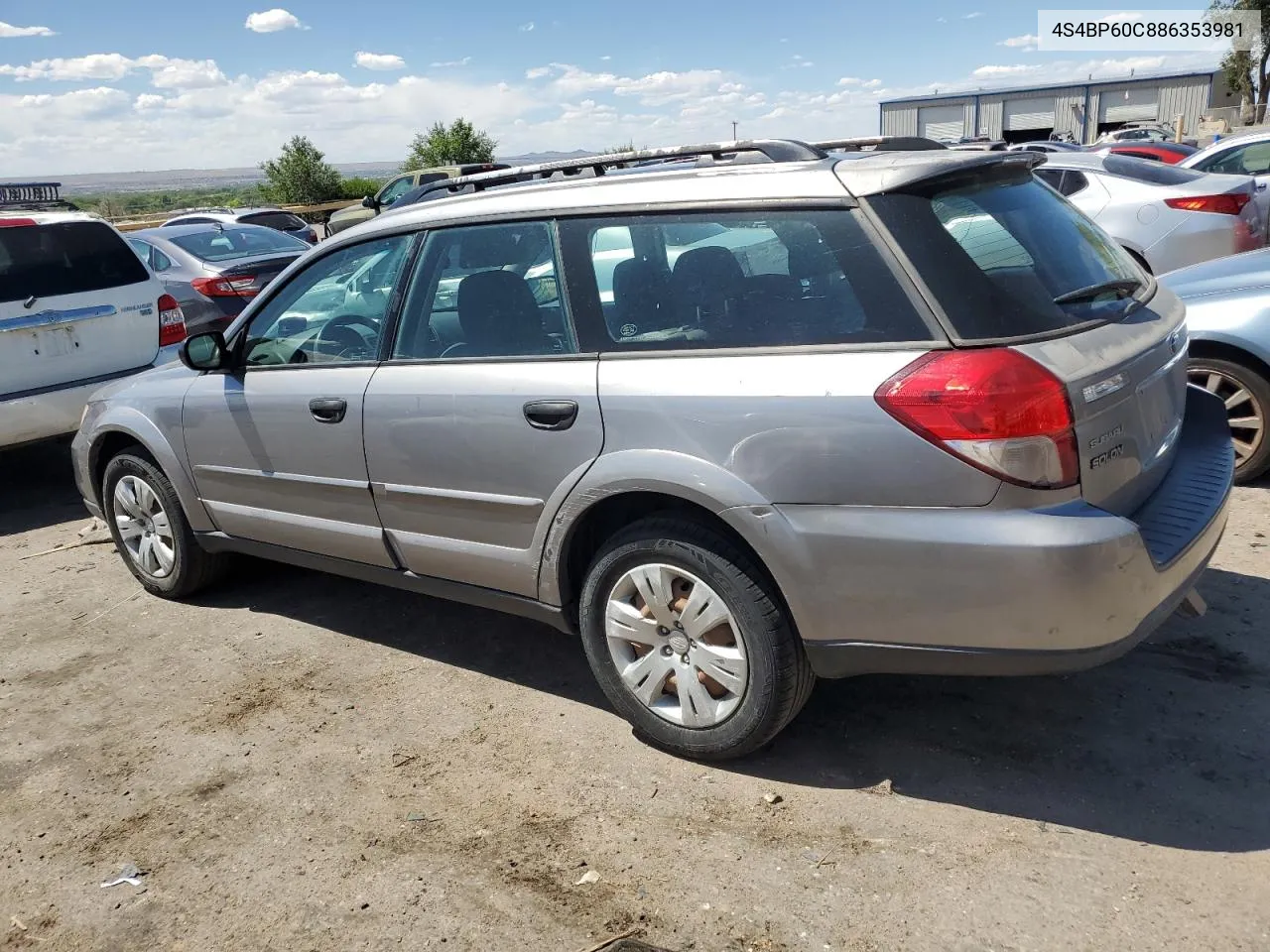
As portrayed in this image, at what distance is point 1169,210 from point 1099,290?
20.6 ft

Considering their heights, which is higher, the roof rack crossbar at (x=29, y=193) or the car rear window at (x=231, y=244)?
the roof rack crossbar at (x=29, y=193)

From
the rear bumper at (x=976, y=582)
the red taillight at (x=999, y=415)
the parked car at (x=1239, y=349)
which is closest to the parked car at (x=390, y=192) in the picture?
the parked car at (x=1239, y=349)

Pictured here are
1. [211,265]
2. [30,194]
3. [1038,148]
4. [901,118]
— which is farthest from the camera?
[901,118]

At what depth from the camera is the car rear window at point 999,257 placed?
2.81 m

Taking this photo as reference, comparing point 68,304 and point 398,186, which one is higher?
point 398,186

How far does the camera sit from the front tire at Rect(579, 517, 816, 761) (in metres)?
3.09

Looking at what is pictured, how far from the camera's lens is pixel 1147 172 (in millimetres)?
9102

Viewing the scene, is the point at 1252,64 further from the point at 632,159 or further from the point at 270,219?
the point at 632,159

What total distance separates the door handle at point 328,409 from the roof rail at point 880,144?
1.96 m

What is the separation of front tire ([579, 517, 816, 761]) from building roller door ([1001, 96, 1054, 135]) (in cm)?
8408

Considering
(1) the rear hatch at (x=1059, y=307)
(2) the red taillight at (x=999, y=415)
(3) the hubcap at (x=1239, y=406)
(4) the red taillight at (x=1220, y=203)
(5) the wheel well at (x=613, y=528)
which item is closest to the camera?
(2) the red taillight at (x=999, y=415)

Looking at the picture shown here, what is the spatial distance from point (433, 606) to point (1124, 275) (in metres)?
3.15

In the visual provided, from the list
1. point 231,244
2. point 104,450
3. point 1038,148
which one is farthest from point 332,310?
point 1038,148

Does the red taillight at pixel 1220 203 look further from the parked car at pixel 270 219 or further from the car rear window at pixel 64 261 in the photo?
the parked car at pixel 270 219
